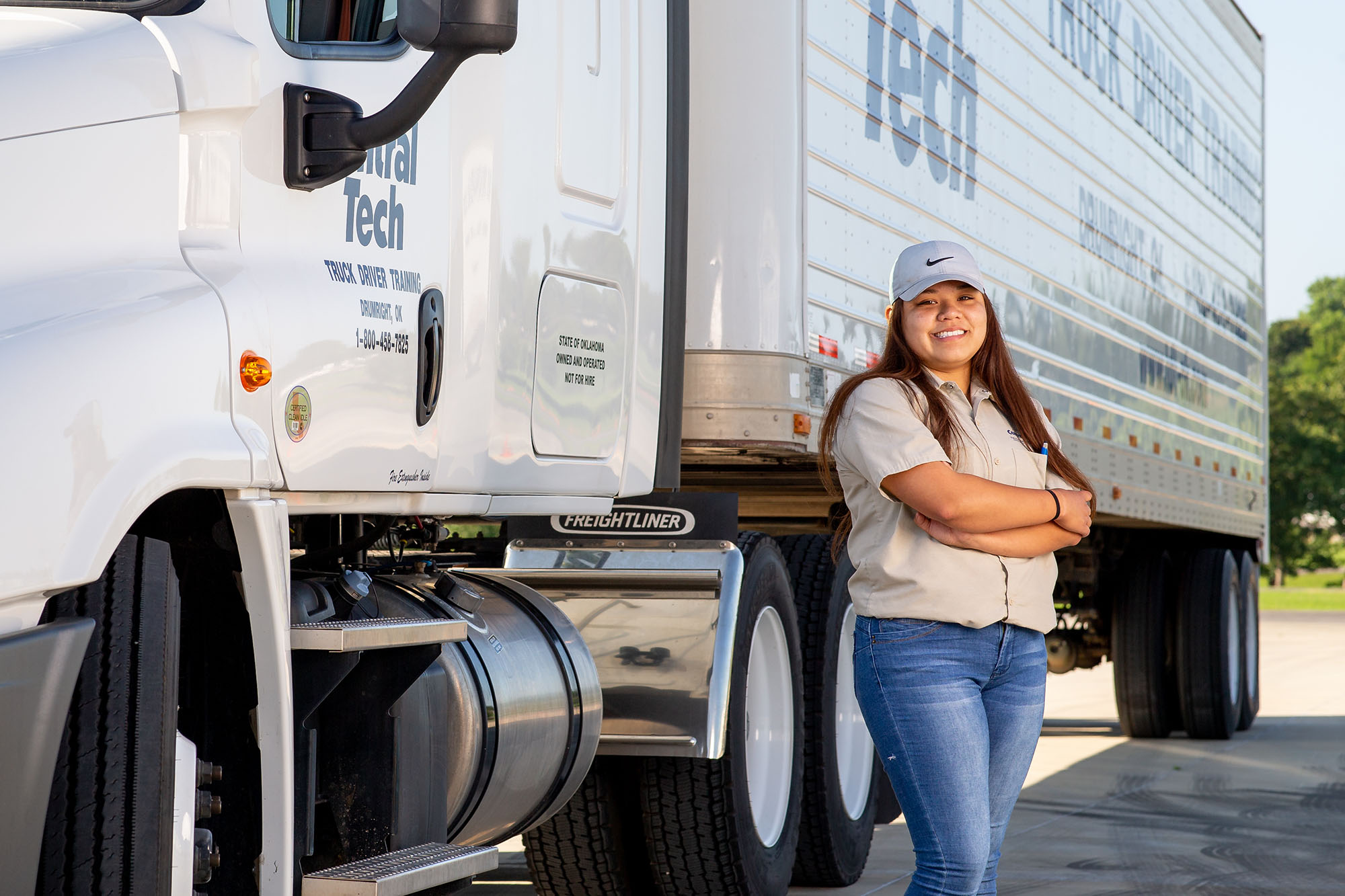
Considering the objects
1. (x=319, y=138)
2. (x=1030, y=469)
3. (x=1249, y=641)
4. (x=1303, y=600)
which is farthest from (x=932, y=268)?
(x=1303, y=600)

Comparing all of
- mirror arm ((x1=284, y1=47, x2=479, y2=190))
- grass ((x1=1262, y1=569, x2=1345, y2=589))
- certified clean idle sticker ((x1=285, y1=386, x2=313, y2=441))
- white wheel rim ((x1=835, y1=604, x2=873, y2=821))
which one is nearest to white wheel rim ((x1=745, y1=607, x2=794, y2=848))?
white wheel rim ((x1=835, y1=604, x2=873, y2=821))

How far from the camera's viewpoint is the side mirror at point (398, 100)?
9.89ft

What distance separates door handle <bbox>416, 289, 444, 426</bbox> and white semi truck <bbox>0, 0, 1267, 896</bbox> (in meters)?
0.01

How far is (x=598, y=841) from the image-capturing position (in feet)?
17.8

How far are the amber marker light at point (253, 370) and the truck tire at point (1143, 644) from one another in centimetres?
924

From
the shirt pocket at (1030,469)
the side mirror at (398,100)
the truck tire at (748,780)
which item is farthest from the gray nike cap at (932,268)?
the truck tire at (748,780)

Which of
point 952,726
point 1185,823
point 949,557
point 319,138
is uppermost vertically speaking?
point 319,138

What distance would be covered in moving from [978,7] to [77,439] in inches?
202

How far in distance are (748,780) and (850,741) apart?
3.90ft

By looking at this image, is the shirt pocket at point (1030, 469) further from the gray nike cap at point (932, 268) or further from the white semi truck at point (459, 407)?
the white semi truck at point (459, 407)

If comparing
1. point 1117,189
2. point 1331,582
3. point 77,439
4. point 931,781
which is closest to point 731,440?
point 931,781

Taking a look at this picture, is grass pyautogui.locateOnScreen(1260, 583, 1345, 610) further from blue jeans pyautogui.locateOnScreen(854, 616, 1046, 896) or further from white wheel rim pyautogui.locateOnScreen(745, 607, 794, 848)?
blue jeans pyautogui.locateOnScreen(854, 616, 1046, 896)

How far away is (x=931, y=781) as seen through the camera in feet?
10.9

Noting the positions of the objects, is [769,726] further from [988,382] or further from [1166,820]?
[1166,820]
